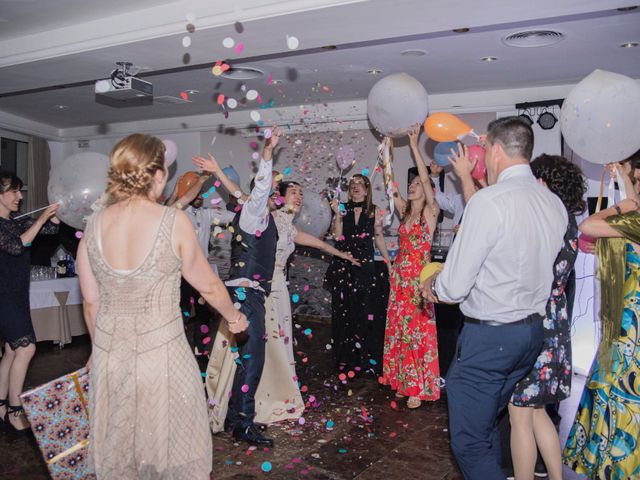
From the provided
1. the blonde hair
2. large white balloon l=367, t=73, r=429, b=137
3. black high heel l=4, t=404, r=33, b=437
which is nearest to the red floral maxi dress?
large white balloon l=367, t=73, r=429, b=137

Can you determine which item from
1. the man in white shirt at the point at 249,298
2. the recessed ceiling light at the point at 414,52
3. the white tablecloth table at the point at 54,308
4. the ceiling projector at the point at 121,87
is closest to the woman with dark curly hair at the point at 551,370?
the man in white shirt at the point at 249,298

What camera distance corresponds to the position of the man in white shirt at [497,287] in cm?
208

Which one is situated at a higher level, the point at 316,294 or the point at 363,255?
the point at 363,255

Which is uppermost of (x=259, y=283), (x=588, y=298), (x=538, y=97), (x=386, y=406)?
(x=538, y=97)

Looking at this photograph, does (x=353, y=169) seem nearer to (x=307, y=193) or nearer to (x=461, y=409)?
(x=307, y=193)

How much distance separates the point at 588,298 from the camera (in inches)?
216

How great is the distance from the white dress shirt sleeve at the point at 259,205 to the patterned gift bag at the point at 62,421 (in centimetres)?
117

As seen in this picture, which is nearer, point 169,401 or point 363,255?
point 169,401

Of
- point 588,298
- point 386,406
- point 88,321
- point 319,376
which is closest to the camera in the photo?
point 88,321

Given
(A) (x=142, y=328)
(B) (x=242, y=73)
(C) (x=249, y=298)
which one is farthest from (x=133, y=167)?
(B) (x=242, y=73)

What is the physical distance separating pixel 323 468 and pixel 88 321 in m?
1.56

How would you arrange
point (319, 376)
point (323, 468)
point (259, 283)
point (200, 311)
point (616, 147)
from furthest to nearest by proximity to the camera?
point (200, 311), point (319, 376), point (259, 283), point (323, 468), point (616, 147)

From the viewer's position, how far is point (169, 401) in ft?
6.39

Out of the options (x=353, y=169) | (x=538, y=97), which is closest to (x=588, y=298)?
(x=538, y=97)
